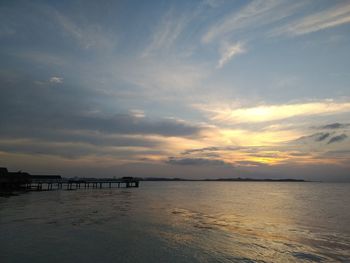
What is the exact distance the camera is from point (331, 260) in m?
18.0

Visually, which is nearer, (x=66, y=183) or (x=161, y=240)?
(x=161, y=240)

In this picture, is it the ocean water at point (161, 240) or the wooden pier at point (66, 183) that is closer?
the ocean water at point (161, 240)

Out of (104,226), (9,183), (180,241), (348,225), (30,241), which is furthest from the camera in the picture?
(9,183)

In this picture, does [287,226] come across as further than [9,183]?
No

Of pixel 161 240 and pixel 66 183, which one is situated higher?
pixel 66 183

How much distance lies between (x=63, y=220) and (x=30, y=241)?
10036 millimetres

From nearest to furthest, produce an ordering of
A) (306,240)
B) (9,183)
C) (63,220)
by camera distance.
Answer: (306,240) < (63,220) < (9,183)

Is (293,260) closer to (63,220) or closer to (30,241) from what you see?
(30,241)

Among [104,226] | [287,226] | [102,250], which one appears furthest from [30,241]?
[287,226]

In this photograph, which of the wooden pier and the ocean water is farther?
the wooden pier

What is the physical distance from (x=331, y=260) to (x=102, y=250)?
1455cm

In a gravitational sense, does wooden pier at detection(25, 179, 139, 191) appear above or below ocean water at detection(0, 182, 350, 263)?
above

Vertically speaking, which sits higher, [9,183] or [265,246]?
→ [9,183]

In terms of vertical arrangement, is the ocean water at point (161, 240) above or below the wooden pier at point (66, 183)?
below
